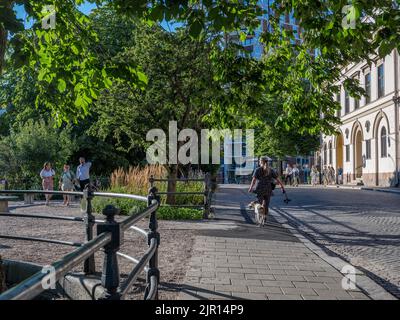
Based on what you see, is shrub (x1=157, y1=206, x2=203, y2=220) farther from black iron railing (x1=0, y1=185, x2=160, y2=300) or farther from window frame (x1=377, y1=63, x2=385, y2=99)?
window frame (x1=377, y1=63, x2=385, y2=99)

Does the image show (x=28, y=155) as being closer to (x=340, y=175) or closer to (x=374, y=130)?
(x=374, y=130)

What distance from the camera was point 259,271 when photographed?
20.5 ft

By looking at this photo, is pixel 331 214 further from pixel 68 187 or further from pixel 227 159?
pixel 227 159

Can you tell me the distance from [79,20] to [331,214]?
9.91 meters

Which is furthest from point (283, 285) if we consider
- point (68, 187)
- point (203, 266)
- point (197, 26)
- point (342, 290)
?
point (68, 187)

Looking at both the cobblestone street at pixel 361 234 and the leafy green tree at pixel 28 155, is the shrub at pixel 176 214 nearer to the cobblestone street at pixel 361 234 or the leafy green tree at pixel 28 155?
the cobblestone street at pixel 361 234

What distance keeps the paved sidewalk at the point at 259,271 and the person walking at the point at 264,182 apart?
1636 millimetres

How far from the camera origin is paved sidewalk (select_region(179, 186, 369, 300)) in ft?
16.7

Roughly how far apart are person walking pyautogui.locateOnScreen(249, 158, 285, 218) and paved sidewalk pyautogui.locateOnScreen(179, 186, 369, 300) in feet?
5.37

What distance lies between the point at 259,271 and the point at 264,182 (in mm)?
5118

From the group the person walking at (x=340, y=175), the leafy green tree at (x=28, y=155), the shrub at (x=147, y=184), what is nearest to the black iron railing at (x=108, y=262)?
the shrub at (x=147, y=184)

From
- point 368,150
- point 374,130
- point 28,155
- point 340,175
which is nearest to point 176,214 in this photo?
point 28,155

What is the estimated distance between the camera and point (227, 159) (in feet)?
258

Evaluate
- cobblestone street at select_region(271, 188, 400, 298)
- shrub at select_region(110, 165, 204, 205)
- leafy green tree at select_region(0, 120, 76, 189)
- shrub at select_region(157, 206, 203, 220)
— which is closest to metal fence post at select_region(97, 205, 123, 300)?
cobblestone street at select_region(271, 188, 400, 298)
